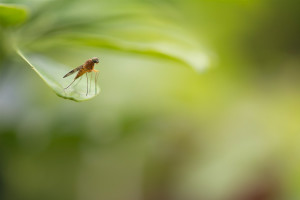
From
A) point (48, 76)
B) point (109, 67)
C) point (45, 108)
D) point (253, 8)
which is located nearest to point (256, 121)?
point (253, 8)

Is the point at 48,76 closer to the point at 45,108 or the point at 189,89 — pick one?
the point at 45,108

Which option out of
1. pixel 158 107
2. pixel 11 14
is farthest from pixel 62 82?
pixel 158 107

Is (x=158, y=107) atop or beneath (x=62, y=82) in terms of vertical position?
atop

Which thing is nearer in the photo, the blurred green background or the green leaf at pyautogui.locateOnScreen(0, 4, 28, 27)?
the green leaf at pyautogui.locateOnScreen(0, 4, 28, 27)

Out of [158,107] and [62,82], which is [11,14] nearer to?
[62,82]

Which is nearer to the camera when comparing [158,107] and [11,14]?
[11,14]
